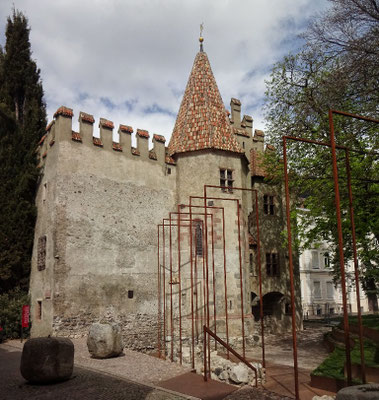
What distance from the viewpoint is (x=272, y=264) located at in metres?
24.3

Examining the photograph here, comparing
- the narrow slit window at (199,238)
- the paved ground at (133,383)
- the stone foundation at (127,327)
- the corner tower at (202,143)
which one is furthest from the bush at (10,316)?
the corner tower at (202,143)

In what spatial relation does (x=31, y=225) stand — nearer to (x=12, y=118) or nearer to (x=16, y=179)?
(x=16, y=179)

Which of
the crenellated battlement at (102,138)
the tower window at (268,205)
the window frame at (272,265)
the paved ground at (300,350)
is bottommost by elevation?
the paved ground at (300,350)

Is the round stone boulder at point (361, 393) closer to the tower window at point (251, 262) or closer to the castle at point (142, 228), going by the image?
the castle at point (142, 228)

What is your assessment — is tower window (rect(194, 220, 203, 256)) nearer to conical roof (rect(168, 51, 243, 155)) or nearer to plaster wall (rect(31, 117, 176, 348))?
plaster wall (rect(31, 117, 176, 348))

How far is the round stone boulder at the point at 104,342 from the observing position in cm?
1312

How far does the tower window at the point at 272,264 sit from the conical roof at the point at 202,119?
6962 mm

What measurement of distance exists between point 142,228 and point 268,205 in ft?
28.8

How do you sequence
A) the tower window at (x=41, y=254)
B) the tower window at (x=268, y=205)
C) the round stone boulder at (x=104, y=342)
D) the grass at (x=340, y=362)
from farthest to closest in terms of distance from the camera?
the tower window at (x=268, y=205), the tower window at (x=41, y=254), the round stone boulder at (x=104, y=342), the grass at (x=340, y=362)

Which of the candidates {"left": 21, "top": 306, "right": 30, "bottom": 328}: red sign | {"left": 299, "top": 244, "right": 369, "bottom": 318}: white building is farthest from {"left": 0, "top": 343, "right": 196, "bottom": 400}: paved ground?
{"left": 299, "top": 244, "right": 369, "bottom": 318}: white building

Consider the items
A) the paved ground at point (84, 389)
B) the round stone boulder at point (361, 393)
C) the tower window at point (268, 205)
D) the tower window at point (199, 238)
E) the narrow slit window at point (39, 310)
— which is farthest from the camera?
the tower window at point (268, 205)

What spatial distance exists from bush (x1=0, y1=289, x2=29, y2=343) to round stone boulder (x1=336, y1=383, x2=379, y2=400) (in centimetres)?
1482

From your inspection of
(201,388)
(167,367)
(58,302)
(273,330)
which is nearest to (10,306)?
(58,302)

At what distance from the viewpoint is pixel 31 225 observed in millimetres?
19859
